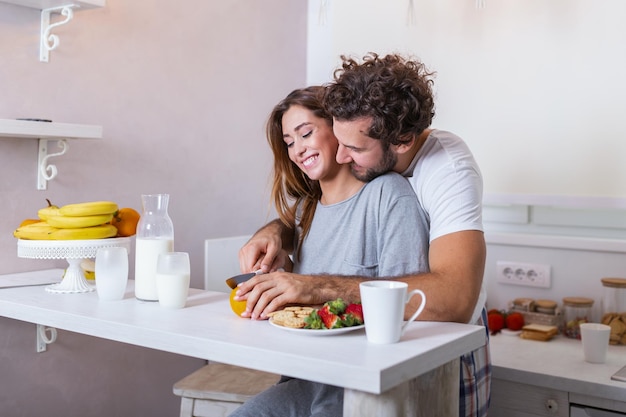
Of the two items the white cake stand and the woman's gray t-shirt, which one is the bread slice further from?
the white cake stand

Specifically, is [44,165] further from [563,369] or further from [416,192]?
[563,369]

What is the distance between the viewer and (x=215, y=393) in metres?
1.87

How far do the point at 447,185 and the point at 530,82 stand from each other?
96 cm

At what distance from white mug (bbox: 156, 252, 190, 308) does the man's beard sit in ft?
1.47

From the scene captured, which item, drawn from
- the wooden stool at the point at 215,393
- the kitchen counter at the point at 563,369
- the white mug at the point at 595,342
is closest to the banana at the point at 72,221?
the wooden stool at the point at 215,393

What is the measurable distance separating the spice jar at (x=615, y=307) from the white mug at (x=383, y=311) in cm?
121

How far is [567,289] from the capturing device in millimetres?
2305

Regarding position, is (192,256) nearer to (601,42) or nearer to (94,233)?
(94,233)

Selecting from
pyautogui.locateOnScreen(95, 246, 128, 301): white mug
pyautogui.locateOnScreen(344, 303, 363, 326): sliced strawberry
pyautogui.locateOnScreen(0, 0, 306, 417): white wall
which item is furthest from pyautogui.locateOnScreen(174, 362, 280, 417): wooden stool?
pyautogui.locateOnScreen(344, 303, 363, 326): sliced strawberry

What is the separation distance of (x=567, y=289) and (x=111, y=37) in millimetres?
1611

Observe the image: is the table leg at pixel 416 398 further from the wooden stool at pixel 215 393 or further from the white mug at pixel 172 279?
the wooden stool at pixel 215 393

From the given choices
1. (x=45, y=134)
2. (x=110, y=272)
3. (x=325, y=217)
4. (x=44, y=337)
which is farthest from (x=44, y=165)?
(x=325, y=217)

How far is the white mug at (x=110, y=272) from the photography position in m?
1.50

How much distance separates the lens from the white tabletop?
1.05 meters
